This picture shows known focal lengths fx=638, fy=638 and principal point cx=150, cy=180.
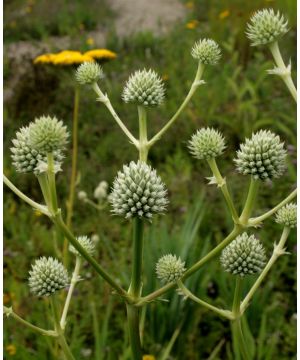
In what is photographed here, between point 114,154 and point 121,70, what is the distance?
168 centimetres

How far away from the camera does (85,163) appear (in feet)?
13.8

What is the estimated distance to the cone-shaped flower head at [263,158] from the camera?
1.27m

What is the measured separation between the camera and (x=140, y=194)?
1.22 m

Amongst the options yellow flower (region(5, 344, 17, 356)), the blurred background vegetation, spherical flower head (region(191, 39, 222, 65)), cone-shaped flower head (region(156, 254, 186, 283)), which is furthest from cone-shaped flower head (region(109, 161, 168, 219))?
yellow flower (region(5, 344, 17, 356))

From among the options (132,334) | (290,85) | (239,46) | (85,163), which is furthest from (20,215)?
(239,46)

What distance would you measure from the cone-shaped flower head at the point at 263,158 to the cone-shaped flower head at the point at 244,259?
10.4 inches

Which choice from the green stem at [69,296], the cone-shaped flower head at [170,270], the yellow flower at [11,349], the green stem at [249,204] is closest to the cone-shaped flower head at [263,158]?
the green stem at [249,204]

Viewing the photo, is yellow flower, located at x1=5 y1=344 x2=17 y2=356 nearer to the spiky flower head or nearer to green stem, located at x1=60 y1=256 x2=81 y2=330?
green stem, located at x1=60 y1=256 x2=81 y2=330

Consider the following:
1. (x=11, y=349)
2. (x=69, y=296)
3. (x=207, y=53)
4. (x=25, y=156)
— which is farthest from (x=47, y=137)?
(x=11, y=349)

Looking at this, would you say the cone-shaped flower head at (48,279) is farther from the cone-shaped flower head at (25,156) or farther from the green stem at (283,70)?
the green stem at (283,70)

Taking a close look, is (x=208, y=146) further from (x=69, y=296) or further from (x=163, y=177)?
(x=163, y=177)

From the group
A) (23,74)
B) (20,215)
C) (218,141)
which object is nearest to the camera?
(218,141)

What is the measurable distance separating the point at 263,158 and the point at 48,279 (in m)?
0.57

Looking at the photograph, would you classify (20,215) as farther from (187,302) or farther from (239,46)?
(239,46)
